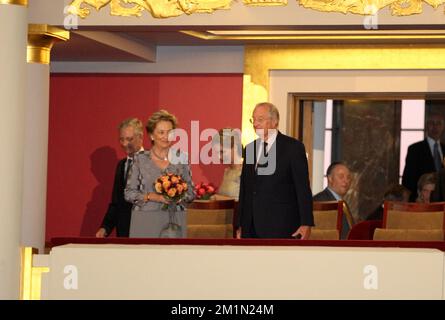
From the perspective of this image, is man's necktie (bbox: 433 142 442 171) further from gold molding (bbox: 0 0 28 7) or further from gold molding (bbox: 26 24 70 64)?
gold molding (bbox: 0 0 28 7)

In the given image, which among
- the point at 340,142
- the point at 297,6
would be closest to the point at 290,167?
the point at 297,6

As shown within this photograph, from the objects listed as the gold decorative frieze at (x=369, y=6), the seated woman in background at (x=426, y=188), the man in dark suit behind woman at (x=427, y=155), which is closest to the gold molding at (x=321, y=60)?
the seated woman in background at (x=426, y=188)

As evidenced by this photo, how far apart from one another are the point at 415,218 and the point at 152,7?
254cm

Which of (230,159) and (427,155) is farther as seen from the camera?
(427,155)

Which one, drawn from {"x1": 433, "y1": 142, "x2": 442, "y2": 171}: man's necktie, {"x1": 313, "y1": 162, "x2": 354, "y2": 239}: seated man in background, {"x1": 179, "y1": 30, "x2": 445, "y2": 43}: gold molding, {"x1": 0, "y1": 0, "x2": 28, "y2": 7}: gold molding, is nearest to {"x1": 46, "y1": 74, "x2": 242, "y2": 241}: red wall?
{"x1": 179, "y1": 30, "x2": 445, "y2": 43}: gold molding

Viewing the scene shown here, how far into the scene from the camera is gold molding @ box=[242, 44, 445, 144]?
12.4 m

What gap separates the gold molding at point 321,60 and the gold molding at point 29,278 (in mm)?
6385

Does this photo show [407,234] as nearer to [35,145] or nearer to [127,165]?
[127,165]

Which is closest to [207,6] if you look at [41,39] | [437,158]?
[41,39]

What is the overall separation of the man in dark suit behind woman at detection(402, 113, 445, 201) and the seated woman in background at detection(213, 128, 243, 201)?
3004mm

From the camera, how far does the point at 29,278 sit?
6.41 meters

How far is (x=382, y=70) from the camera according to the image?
12539mm

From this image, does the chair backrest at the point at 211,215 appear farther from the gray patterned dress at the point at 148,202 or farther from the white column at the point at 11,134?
the white column at the point at 11,134

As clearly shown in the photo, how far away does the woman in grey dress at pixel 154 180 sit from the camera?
8109mm
